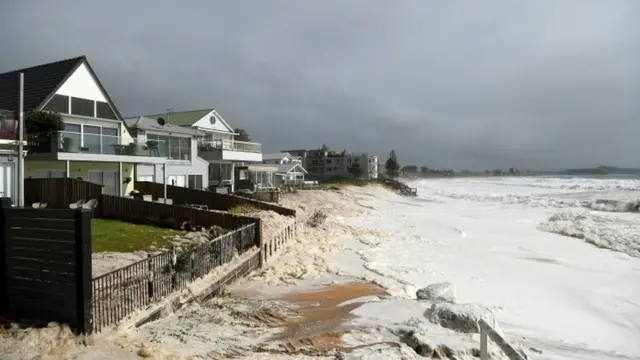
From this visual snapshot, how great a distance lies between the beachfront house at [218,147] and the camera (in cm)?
4159

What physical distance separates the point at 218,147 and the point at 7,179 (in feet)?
75.3

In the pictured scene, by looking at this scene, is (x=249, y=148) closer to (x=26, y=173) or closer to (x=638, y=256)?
(x=26, y=173)

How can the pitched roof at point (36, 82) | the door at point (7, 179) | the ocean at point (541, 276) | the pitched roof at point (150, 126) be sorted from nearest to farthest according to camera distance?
the ocean at point (541, 276) → the door at point (7, 179) → the pitched roof at point (36, 82) → the pitched roof at point (150, 126)

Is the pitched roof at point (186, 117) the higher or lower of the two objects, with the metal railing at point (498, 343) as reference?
higher

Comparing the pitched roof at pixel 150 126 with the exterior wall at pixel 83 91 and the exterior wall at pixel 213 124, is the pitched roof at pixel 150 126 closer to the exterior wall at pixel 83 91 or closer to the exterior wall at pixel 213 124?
the exterior wall at pixel 83 91

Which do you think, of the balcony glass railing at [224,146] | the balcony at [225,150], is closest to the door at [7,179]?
the balcony at [225,150]

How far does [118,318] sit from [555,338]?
9.83 metres

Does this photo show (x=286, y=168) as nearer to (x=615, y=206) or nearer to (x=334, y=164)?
(x=615, y=206)

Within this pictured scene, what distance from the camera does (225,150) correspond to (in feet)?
137

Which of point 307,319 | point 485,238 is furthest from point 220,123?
point 307,319

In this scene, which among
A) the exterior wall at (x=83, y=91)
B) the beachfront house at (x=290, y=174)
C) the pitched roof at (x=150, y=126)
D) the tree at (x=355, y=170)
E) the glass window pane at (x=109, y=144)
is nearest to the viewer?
the glass window pane at (x=109, y=144)

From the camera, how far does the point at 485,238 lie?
28.8 m

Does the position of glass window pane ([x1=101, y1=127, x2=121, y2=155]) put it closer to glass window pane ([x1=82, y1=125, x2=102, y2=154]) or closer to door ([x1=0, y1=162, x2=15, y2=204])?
glass window pane ([x1=82, y1=125, x2=102, y2=154])

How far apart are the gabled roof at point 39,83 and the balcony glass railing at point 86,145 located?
345 cm
